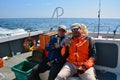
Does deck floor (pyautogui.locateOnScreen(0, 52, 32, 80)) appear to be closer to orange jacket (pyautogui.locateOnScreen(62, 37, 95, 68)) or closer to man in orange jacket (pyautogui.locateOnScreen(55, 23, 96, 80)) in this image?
man in orange jacket (pyautogui.locateOnScreen(55, 23, 96, 80))

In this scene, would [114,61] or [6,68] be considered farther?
[6,68]

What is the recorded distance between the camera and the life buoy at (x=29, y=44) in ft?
20.0

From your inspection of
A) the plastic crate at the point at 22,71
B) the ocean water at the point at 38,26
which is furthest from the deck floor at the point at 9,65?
the ocean water at the point at 38,26

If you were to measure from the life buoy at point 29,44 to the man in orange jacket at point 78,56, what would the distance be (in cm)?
287

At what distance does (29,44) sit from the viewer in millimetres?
6184

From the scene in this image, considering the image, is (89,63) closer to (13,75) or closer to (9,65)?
(13,75)

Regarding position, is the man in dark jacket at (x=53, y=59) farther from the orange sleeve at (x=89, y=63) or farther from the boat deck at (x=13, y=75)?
the orange sleeve at (x=89, y=63)

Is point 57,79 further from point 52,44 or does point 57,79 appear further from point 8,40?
point 8,40

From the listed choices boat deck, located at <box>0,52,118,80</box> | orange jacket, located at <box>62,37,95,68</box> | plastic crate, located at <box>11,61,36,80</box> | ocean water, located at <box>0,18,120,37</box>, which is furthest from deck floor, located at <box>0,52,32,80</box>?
orange jacket, located at <box>62,37,95,68</box>

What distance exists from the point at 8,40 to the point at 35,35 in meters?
1.26

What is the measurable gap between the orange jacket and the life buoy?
2.99m

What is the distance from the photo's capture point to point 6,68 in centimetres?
458

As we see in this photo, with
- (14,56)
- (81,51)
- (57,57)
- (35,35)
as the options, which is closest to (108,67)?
(81,51)

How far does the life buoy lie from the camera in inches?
240
